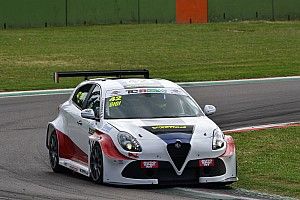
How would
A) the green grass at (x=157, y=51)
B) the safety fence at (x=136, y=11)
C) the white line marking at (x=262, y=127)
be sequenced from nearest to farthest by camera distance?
the white line marking at (x=262, y=127) → the green grass at (x=157, y=51) → the safety fence at (x=136, y=11)

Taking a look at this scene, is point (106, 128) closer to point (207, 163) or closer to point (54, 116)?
point (207, 163)

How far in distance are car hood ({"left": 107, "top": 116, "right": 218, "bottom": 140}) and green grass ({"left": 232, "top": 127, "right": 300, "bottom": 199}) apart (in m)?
0.82

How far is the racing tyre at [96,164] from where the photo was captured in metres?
12.7

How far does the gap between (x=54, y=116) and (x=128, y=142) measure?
8806mm

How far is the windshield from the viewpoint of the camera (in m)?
13.4

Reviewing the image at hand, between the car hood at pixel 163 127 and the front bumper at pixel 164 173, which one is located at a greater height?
the car hood at pixel 163 127

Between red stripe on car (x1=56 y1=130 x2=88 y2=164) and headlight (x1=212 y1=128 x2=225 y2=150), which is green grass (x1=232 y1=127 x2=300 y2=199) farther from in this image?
red stripe on car (x1=56 y1=130 x2=88 y2=164)

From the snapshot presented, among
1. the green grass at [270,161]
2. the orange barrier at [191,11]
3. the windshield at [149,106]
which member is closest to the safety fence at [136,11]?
the orange barrier at [191,11]

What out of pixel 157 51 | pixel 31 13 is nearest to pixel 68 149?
pixel 157 51

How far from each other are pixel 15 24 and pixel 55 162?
31.7 metres

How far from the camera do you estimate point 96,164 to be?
12883 mm

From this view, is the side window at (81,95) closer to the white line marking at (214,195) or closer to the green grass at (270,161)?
the green grass at (270,161)

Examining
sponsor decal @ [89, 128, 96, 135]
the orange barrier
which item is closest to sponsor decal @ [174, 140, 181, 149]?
sponsor decal @ [89, 128, 96, 135]

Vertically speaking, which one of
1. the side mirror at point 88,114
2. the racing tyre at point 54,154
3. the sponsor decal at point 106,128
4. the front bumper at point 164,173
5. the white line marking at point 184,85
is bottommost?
the white line marking at point 184,85
